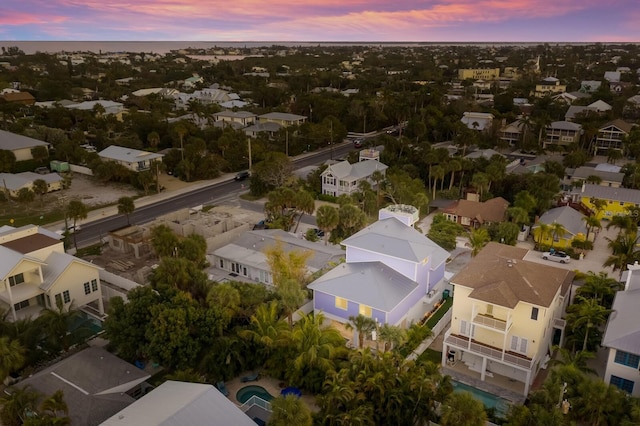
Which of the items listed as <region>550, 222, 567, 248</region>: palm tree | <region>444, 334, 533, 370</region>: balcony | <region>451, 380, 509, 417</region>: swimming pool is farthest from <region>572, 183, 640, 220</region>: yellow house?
<region>451, 380, 509, 417</region>: swimming pool

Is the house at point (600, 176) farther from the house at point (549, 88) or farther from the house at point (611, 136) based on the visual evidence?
the house at point (549, 88)

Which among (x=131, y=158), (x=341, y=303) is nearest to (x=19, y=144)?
(x=131, y=158)

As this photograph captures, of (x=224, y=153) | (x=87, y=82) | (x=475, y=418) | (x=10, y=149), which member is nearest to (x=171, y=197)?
(x=224, y=153)

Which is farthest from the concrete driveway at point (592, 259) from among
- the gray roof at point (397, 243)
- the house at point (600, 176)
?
the house at point (600, 176)

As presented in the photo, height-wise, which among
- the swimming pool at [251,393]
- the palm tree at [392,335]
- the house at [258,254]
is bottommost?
the swimming pool at [251,393]

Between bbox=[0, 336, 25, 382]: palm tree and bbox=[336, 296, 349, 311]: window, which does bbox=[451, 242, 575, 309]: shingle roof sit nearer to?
bbox=[336, 296, 349, 311]: window

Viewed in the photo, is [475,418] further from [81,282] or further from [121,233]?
[121,233]

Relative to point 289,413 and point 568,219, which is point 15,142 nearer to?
point 289,413
